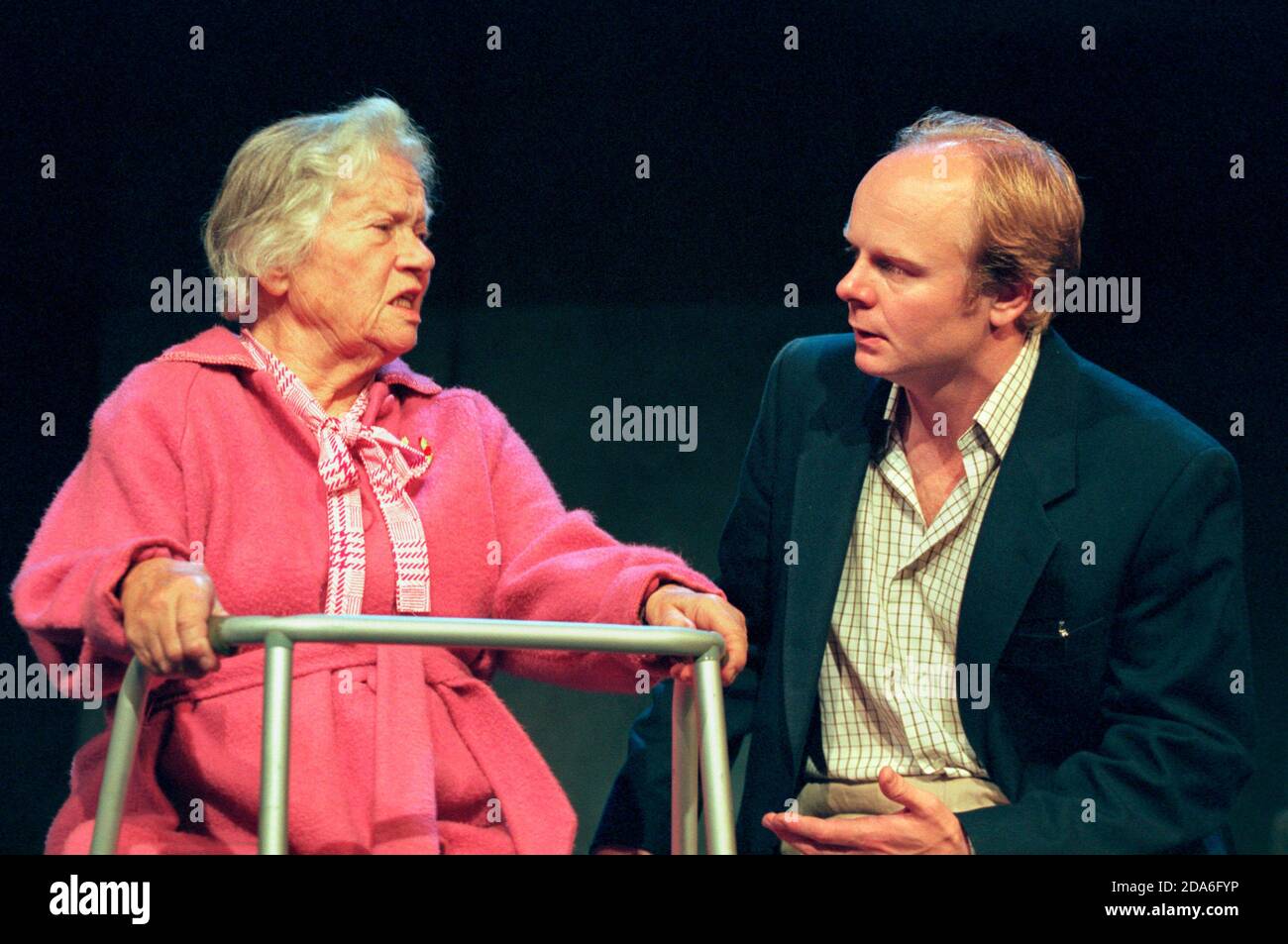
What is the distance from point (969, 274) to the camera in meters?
2.45

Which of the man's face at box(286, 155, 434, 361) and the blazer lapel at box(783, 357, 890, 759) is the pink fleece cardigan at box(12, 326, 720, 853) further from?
the blazer lapel at box(783, 357, 890, 759)

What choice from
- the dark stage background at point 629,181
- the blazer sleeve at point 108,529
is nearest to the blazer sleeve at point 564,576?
the blazer sleeve at point 108,529

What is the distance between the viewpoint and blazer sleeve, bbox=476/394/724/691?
2189mm

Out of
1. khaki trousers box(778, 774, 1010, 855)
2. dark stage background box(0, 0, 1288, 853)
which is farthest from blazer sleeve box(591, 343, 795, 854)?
dark stage background box(0, 0, 1288, 853)

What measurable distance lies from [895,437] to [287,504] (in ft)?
2.97

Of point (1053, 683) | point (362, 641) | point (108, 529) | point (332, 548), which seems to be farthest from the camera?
point (1053, 683)

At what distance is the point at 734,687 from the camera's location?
2568 millimetres

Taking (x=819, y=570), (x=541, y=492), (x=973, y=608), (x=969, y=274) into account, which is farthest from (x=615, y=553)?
(x=969, y=274)

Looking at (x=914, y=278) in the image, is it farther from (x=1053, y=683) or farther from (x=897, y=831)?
(x=897, y=831)

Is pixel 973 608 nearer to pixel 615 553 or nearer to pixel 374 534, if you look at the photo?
pixel 615 553

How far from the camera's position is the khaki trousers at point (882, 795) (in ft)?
7.72

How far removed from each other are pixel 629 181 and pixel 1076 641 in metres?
1.21

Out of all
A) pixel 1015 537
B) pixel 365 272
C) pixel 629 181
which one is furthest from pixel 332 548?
pixel 629 181

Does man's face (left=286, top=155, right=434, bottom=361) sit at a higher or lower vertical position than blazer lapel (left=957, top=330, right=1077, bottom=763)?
higher
